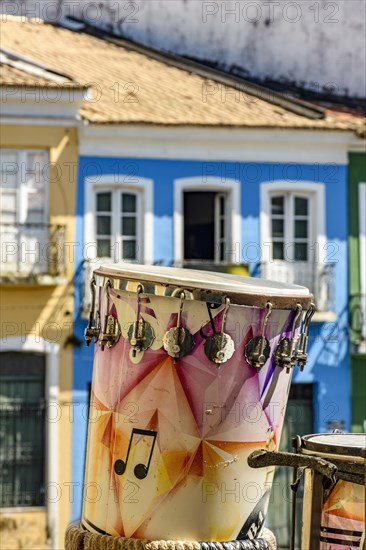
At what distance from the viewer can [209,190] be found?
2000cm

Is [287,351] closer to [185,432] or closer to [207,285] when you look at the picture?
[207,285]

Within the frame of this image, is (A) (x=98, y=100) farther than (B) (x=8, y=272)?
Yes

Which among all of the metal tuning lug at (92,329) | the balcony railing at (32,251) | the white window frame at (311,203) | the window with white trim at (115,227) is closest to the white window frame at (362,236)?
the white window frame at (311,203)

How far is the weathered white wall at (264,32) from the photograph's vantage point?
22.2 metres

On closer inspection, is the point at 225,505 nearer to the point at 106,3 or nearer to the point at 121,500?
the point at 121,500

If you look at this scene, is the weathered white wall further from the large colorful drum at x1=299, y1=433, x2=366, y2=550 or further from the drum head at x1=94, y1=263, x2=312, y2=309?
the large colorful drum at x1=299, y1=433, x2=366, y2=550

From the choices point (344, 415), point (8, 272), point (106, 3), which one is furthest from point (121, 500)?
point (106, 3)

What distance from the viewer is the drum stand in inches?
254

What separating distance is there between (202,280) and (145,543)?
4.47ft

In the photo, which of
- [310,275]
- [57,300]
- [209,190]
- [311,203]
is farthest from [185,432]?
[311,203]

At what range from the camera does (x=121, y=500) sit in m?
6.60

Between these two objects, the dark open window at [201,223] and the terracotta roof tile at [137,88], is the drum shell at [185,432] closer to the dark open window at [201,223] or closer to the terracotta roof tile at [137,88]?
the terracotta roof tile at [137,88]

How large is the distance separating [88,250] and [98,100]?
8.02 ft

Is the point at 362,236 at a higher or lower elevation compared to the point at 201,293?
higher
